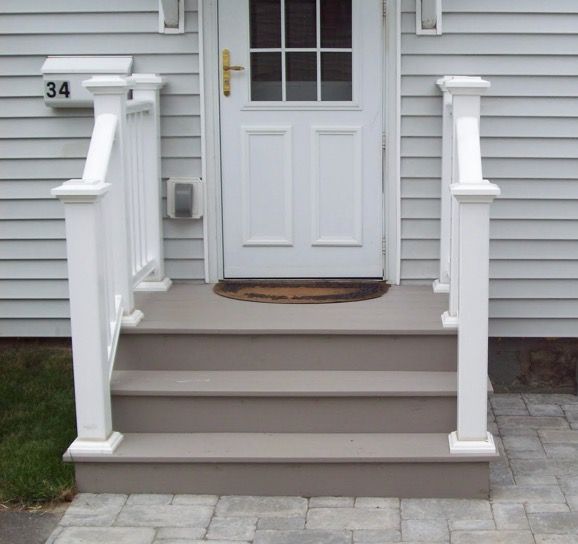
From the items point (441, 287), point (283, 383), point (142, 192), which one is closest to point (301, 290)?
point (441, 287)

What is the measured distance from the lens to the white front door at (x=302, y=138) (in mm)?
5637

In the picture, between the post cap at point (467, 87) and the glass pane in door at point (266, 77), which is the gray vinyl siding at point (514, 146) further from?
the post cap at point (467, 87)

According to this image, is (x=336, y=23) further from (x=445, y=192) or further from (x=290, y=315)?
(x=290, y=315)

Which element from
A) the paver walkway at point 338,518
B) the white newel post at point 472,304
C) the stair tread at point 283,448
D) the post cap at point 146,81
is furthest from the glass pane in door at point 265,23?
the paver walkway at point 338,518

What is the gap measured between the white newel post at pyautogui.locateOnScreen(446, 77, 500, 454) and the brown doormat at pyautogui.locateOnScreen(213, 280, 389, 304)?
1.12m

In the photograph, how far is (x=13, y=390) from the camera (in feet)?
18.4

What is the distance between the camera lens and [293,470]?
437 cm

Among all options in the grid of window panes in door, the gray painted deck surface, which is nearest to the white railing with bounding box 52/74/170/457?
the gray painted deck surface

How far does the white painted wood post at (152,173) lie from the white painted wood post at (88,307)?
3.79 feet

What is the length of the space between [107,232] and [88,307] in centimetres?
47

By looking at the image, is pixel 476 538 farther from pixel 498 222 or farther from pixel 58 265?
pixel 58 265

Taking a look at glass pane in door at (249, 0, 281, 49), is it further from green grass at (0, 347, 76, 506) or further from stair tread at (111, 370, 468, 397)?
green grass at (0, 347, 76, 506)

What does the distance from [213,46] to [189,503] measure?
250cm

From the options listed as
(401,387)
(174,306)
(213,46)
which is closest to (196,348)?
(174,306)
